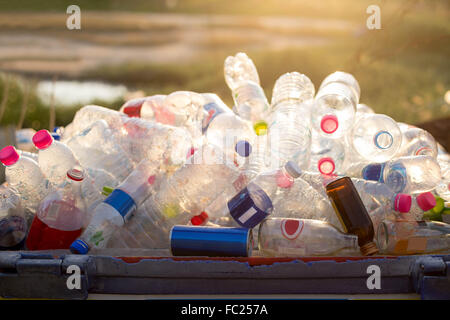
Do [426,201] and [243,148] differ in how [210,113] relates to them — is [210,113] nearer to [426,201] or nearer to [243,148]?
[243,148]

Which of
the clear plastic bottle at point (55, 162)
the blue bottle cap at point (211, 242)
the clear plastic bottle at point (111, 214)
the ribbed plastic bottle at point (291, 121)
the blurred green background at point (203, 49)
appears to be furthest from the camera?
the blurred green background at point (203, 49)

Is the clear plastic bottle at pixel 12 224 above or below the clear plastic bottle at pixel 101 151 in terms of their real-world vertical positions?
below

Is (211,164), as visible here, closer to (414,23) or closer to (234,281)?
(234,281)

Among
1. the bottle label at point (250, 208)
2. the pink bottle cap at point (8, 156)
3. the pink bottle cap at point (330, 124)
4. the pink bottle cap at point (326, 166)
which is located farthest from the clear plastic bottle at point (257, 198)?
the pink bottle cap at point (8, 156)

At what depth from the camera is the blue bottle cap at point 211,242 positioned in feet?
4.81

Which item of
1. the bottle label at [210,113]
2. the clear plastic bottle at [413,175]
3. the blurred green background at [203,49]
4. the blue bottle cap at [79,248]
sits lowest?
the blue bottle cap at [79,248]

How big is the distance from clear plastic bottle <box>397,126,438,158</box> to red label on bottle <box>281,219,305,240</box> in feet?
2.36

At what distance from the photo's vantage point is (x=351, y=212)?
1.54m

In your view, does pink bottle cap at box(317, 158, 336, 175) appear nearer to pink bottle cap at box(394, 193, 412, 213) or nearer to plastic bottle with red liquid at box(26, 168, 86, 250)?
pink bottle cap at box(394, 193, 412, 213)

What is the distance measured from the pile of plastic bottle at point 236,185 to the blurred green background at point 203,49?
3.66 m

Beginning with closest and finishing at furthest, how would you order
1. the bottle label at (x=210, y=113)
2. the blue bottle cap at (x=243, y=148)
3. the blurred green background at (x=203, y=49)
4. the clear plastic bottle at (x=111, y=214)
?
the clear plastic bottle at (x=111, y=214) → the blue bottle cap at (x=243, y=148) → the bottle label at (x=210, y=113) → the blurred green background at (x=203, y=49)

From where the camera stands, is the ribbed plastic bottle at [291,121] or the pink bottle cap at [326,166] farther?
the ribbed plastic bottle at [291,121]

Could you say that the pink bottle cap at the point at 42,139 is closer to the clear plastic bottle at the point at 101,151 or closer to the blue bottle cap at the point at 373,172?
the clear plastic bottle at the point at 101,151

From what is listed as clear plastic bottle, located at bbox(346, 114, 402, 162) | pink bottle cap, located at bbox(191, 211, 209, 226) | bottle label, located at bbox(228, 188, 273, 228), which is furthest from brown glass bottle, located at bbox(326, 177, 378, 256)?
pink bottle cap, located at bbox(191, 211, 209, 226)
